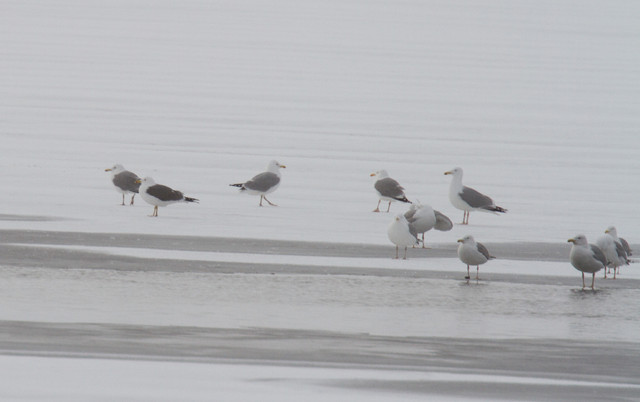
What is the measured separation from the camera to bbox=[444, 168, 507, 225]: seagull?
49.5ft

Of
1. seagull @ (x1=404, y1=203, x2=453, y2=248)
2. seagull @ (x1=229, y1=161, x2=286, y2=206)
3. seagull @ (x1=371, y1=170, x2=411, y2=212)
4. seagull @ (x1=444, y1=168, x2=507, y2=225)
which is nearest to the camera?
seagull @ (x1=404, y1=203, x2=453, y2=248)

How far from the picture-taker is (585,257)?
11.2 meters

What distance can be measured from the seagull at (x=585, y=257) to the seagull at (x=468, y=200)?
3832 mm

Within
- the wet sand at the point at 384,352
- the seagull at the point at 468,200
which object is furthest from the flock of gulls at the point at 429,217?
the wet sand at the point at 384,352

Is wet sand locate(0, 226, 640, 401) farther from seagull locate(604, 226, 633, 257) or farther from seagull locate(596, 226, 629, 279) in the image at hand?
seagull locate(604, 226, 633, 257)

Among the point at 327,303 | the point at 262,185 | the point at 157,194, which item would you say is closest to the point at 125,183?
the point at 157,194

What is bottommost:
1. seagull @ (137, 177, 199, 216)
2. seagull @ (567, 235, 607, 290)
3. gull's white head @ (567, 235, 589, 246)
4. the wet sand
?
the wet sand

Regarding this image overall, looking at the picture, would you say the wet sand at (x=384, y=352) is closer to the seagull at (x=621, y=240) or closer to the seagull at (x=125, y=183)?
the seagull at (x=621, y=240)

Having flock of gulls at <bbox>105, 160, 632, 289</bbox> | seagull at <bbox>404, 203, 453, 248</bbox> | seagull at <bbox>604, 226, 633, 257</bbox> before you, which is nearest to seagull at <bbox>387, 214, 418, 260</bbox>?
flock of gulls at <bbox>105, 160, 632, 289</bbox>

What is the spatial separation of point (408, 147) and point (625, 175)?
4398 mm

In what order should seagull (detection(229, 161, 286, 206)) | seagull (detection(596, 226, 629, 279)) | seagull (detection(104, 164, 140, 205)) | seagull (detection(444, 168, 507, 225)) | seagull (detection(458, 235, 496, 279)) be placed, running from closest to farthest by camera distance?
seagull (detection(458, 235, 496, 279))
seagull (detection(596, 226, 629, 279))
seagull (detection(444, 168, 507, 225))
seagull (detection(104, 164, 140, 205))
seagull (detection(229, 161, 286, 206))

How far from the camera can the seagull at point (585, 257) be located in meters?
11.2

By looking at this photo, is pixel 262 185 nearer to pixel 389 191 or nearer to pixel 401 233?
pixel 389 191

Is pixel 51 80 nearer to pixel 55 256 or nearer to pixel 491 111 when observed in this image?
pixel 491 111
